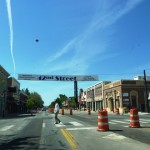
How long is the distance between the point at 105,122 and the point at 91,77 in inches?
1473

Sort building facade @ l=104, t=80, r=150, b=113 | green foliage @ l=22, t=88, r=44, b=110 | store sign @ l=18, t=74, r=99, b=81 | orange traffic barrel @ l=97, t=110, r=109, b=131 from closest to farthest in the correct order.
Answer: orange traffic barrel @ l=97, t=110, r=109, b=131
store sign @ l=18, t=74, r=99, b=81
building facade @ l=104, t=80, r=150, b=113
green foliage @ l=22, t=88, r=44, b=110

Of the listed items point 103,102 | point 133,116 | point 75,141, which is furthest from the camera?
point 103,102

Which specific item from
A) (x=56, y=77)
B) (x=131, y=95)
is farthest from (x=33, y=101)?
(x=56, y=77)

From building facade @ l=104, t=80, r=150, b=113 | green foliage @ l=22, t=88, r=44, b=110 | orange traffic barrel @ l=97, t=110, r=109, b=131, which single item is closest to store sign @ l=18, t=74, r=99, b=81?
building facade @ l=104, t=80, r=150, b=113

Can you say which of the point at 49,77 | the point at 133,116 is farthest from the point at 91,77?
the point at 133,116

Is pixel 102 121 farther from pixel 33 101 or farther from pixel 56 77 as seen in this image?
pixel 33 101

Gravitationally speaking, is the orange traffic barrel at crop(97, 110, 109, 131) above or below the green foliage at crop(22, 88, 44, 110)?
below

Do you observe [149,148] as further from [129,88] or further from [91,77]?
[129,88]

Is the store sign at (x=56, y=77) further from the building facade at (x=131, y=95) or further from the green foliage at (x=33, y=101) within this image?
the green foliage at (x=33, y=101)

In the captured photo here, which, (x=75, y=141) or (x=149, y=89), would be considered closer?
(x=75, y=141)

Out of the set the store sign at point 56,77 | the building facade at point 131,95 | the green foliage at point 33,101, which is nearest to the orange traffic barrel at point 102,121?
the store sign at point 56,77

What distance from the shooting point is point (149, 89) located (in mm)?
79500

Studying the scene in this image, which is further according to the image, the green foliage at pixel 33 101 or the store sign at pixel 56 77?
the green foliage at pixel 33 101

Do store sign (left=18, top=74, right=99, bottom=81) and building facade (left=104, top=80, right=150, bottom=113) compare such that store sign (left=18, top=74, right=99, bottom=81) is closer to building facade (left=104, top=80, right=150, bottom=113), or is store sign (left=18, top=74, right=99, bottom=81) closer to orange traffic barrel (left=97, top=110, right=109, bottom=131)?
building facade (left=104, top=80, right=150, bottom=113)
